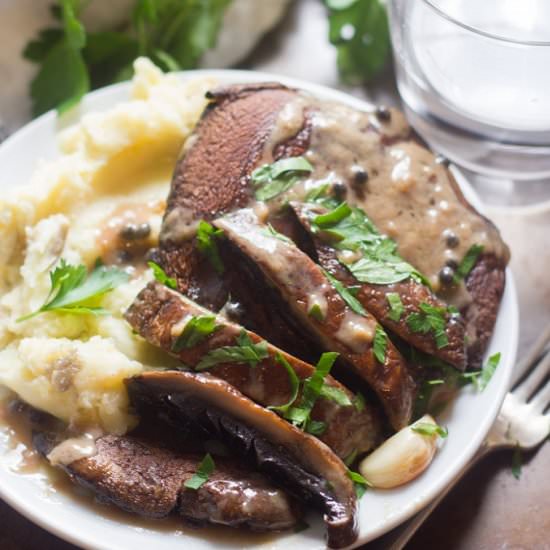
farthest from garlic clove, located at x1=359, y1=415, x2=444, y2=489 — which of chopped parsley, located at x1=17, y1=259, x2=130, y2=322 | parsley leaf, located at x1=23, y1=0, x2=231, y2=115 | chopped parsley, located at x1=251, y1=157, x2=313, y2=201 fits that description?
parsley leaf, located at x1=23, y1=0, x2=231, y2=115

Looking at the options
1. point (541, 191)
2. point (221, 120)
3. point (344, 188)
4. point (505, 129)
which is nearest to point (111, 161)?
point (221, 120)

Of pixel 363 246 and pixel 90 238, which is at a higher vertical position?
pixel 363 246

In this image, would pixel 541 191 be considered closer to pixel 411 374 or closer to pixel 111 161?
pixel 411 374

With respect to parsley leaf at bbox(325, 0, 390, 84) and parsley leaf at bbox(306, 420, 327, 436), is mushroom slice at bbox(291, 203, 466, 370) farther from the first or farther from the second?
parsley leaf at bbox(325, 0, 390, 84)

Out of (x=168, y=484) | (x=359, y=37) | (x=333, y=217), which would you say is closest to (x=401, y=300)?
(x=333, y=217)

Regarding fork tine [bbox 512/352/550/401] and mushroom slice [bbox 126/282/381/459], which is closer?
mushroom slice [bbox 126/282/381/459]

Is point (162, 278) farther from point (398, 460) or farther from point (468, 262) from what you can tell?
point (468, 262)
